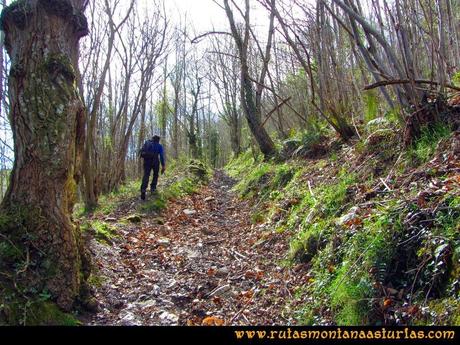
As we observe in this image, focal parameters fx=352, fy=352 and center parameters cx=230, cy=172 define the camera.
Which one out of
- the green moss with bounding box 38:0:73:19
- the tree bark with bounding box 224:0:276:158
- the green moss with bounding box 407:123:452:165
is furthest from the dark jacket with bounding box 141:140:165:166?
the green moss with bounding box 407:123:452:165

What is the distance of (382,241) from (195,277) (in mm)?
2751

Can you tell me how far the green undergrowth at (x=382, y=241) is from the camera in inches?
112

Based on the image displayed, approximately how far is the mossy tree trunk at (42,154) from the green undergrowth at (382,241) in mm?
2659

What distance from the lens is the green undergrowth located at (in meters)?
2.84

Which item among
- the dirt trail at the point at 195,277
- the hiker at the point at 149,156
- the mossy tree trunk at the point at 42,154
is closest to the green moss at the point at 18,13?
the mossy tree trunk at the point at 42,154

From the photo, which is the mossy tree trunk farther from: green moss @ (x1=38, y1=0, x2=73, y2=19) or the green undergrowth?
the green undergrowth

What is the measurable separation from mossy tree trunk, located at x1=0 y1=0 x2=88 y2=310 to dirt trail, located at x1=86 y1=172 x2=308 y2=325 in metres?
0.72

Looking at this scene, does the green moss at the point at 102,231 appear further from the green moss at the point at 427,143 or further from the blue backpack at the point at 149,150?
the green moss at the point at 427,143

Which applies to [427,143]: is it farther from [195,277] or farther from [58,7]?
[58,7]

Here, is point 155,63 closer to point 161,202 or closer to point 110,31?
point 110,31

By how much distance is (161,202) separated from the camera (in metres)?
9.76

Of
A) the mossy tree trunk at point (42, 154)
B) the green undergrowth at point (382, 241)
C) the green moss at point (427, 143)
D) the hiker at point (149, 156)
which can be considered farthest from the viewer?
the hiker at point (149, 156)

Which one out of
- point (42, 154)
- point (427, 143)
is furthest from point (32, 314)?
point (427, 143)
